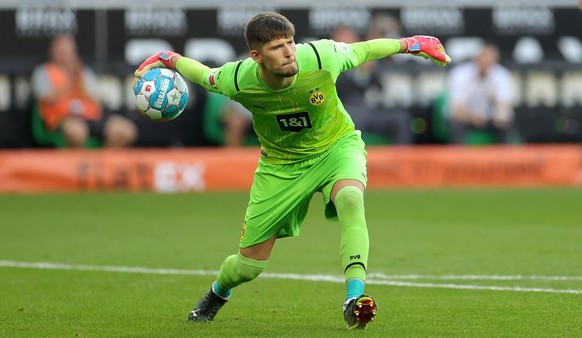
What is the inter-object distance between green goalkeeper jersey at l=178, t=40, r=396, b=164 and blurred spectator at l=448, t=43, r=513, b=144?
14859 millimetres

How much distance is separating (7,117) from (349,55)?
1468 cm

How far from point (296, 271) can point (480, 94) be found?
12.6 metres

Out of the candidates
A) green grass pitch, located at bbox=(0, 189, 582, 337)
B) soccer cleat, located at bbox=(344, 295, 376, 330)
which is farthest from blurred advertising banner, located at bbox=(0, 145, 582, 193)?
soccer cleat, located at bbox=(344, 295, 376, 330)

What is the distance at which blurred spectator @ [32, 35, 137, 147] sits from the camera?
22.1 m

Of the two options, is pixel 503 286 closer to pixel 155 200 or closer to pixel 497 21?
pixel 155 200

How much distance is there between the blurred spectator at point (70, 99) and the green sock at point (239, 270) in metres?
14.0

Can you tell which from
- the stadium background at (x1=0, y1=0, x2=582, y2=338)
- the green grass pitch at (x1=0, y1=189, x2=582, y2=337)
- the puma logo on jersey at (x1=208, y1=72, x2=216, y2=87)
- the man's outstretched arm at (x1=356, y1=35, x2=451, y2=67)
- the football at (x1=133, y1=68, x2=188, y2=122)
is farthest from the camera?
the football at (x1=133, y1=68, x2=188, y2=122)

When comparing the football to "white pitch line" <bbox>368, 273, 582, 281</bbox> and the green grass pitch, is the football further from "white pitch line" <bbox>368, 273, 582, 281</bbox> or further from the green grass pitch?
"white pitch line" <bbox>368, 273, 582, 281</bbox>

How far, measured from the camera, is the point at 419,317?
8.47 m

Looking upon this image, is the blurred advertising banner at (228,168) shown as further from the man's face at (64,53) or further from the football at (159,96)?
the football at (159,96)

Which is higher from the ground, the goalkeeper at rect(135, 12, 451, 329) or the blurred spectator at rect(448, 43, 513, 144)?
the goalkeeper at rect(135, 12, 451, 329)

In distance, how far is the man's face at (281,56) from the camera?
8.04 m

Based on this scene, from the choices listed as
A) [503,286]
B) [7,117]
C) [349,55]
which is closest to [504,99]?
[7,117]

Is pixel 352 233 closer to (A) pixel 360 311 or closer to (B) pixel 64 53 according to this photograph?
(A) pixel 360 311
